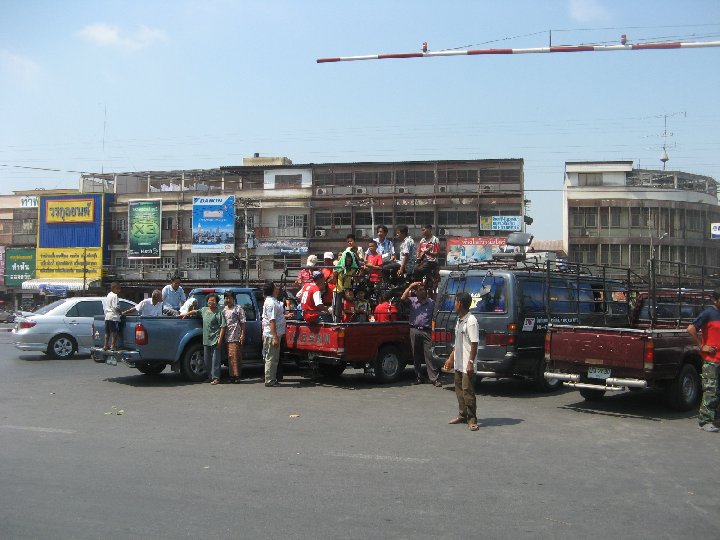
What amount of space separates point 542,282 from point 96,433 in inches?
312

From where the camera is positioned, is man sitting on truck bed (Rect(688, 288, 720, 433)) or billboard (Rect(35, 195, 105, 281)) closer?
man sitting on truck bed (Rect(688, 288, 720, 433))

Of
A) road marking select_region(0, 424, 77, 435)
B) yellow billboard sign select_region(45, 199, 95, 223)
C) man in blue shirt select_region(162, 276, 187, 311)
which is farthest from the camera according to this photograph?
yellow billboard sign select_region(45, 199, 95, 223)

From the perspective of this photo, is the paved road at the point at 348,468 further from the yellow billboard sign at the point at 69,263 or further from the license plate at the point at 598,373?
the yellow billboard sign at the point at 69,263

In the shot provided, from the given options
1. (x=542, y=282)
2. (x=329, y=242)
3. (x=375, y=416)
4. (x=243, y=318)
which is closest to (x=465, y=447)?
(x=375, y=416)

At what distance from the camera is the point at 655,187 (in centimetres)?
5144

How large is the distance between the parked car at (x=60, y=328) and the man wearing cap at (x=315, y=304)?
22.1 ft

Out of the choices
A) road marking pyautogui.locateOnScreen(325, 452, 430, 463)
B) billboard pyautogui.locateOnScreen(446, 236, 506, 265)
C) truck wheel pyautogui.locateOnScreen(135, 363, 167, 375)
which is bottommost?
road marking pyautogui.locateOnScreen(325, 452, 430, 463)

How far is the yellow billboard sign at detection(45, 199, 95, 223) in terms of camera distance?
184 feet

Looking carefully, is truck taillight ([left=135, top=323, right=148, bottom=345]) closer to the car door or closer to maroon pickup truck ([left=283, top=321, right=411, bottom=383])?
maroon pickup truck ([left=283, top=321, right=411, bottom=383])

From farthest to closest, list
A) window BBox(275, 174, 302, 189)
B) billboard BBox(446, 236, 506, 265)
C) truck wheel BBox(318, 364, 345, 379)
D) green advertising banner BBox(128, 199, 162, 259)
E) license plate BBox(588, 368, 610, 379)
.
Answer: green advertising banner BBox(128, 199, 162, 259) → window BBox(275, 174, 302, 189) → billboard BBox(446, 236, 506, 265) → truck wheel BBox(318, 364, 345, 379) → license plate BBox(588, 368, 610, 379)

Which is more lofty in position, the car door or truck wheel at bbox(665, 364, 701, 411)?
the car door

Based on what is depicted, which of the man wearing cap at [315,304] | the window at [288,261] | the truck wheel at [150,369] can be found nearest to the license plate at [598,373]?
the man wearing cap at [315,304]

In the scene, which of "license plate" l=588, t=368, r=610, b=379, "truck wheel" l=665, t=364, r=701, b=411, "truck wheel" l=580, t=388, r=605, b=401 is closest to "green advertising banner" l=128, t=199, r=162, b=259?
"truck wheel" l=580, t=388, r=605, b=401

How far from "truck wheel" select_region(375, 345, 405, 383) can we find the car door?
8.94 meters
